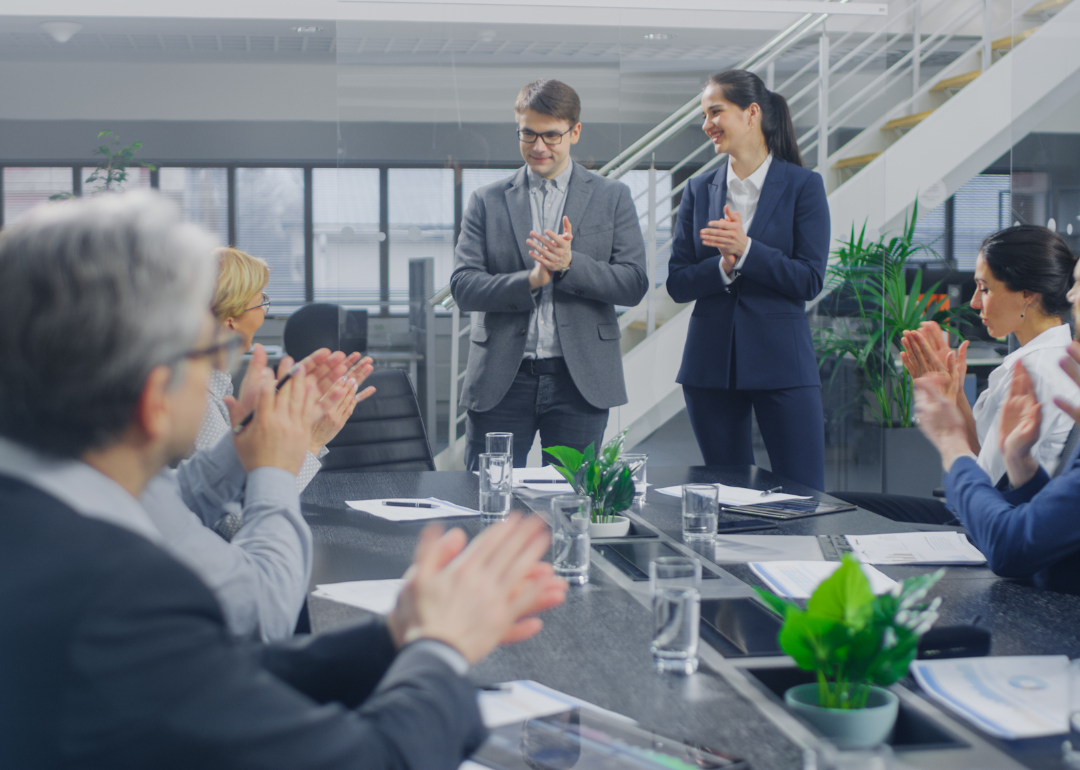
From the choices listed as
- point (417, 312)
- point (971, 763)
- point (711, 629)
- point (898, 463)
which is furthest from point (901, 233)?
point (971, 763)

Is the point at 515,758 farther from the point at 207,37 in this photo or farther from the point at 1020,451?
the point at 207,37

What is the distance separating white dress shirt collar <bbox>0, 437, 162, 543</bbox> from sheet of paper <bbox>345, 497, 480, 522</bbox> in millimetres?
1257

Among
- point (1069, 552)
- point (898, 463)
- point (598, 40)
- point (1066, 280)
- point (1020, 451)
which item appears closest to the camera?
point (1069, 552)

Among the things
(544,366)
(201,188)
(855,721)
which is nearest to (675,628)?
(855,721)

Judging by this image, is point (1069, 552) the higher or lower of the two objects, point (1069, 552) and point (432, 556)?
the lower

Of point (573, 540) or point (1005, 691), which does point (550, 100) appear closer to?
point (573, 540)

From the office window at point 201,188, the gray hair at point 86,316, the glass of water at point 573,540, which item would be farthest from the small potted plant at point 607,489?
the office window at point 201,188

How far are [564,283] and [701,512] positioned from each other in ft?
4.08

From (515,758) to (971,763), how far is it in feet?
1.35

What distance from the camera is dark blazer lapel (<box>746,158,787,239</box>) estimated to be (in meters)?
2.96

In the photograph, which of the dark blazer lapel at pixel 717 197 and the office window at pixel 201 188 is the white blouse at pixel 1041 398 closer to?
the dark blazer lapel at pixel 717 197

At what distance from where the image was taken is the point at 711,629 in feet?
4.21

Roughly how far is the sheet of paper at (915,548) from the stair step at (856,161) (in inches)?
122

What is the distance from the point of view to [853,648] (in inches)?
35.6
